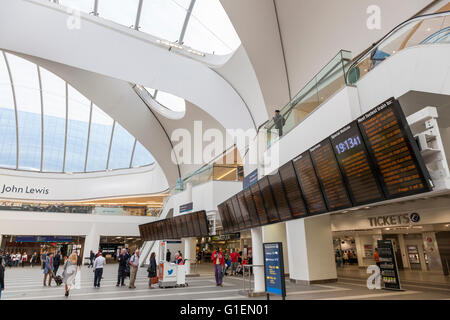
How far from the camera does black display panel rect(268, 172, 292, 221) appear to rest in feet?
23.7

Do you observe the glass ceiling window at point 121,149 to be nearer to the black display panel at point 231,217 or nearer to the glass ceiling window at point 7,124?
the glass ceiling window at point 7,124

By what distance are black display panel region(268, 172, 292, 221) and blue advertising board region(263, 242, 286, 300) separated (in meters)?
0.85

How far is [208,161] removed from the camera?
25.2 m

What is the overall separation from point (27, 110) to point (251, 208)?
3127cm

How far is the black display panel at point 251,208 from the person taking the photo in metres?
9.16

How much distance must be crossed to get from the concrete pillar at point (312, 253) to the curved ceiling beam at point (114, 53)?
297 inches

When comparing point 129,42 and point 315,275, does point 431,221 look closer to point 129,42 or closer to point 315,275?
point 315,275

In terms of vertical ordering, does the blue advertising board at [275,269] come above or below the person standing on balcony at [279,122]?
below

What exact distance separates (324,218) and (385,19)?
719cm

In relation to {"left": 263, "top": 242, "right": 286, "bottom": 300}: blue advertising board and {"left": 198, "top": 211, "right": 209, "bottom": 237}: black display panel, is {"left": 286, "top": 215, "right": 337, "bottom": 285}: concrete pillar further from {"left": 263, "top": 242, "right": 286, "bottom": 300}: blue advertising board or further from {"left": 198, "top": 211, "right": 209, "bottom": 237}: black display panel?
{"left": 198, "top": 211, "right": 209, "bottom": 237}: black display panel

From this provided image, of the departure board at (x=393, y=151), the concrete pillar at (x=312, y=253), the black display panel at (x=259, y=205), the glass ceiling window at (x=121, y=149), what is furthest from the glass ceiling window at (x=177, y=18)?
the glass ceiling window at (x=121, y=149)

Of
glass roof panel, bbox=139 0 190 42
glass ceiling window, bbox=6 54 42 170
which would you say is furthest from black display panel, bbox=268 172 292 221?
glass ceiling window, bbox=6 54 42 170

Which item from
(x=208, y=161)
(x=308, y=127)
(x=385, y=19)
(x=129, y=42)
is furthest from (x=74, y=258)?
(x=208, y=161)

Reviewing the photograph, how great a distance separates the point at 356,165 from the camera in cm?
483
